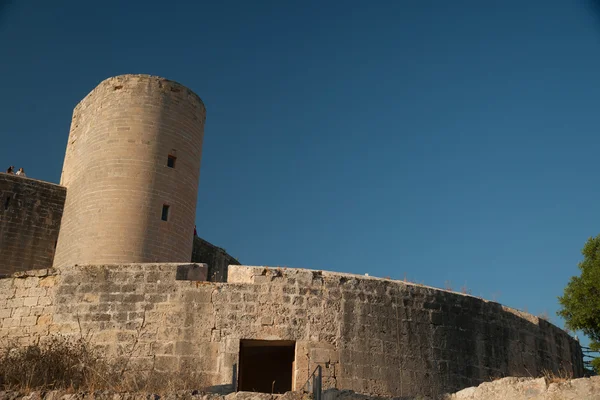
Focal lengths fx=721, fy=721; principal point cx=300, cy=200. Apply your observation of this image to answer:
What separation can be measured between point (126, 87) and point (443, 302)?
30.9ft

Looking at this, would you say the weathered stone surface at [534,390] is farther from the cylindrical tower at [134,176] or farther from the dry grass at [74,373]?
the cylindrical tower at [134,176]

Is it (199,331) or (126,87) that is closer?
(199,331)

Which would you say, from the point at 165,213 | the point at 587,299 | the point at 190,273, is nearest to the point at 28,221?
the point at 165,213

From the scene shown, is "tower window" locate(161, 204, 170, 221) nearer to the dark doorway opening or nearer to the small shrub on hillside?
the dark doorway opening

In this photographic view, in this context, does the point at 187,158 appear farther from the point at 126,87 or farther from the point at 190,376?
the point at 190,376

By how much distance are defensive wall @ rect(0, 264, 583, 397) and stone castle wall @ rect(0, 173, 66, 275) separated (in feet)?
18.2

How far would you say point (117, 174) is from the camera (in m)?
16.7

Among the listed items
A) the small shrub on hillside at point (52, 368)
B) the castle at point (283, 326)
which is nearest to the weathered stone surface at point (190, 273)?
the castle at point (283, 326)

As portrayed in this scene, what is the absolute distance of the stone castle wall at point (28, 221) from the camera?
1805cm

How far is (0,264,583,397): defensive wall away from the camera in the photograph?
461 inches

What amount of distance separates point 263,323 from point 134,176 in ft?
20.9

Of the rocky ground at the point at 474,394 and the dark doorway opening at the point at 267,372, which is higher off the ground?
the dark doorway opening at the point at 267,372

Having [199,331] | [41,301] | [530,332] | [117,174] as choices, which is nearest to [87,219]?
[117,174]

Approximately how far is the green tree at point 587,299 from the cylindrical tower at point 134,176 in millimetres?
8572
